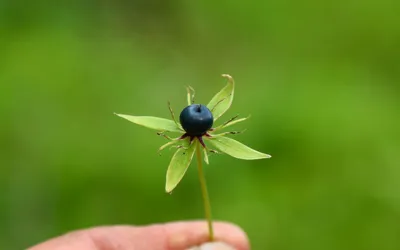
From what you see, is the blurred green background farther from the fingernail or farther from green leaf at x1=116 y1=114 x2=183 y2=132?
green leaf at x1=116 y1=114 x2=183 y2=132

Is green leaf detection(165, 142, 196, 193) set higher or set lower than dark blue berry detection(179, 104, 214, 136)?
lower

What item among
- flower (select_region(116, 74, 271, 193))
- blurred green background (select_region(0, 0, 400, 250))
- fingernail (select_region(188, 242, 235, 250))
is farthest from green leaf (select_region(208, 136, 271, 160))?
blurred green background (select_region(0, 0, 400, 250))

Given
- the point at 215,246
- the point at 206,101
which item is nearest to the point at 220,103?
the point at 215,246

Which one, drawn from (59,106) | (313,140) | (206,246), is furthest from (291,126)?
(206,246)

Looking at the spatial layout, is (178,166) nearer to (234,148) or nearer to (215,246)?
(234,148)

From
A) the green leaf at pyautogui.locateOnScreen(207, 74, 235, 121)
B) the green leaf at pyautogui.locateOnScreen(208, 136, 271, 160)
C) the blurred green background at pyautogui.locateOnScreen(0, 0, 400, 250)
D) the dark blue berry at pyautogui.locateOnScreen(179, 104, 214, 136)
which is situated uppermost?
the blurred green background at pyautogui.locateOnScreen(0, 0, 400, 250)
